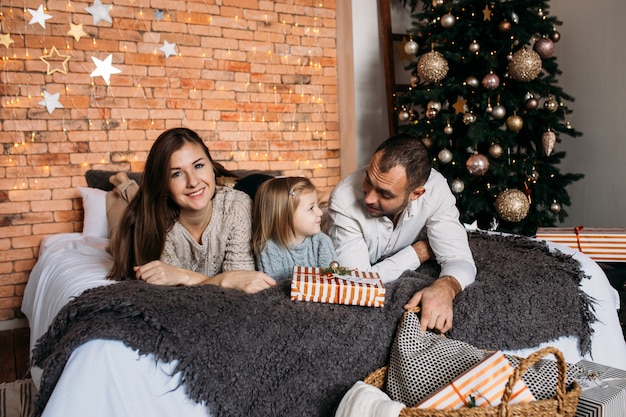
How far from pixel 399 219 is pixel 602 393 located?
1.05 metres

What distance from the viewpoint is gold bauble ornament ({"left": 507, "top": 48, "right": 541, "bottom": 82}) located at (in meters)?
3.09

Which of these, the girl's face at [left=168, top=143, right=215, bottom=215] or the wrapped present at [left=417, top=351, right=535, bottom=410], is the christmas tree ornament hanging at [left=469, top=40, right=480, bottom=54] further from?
the wrapped present at [left=417, top=351, right=535, bottom=410]

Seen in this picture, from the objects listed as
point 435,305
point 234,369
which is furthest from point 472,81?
point 234,369

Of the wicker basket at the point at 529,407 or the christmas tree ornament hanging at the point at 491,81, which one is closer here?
the wicker basket at the point at 529,407

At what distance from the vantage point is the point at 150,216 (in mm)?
1962

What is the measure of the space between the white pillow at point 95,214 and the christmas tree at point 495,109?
1.92 meters

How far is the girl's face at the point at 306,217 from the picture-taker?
200 centimetres

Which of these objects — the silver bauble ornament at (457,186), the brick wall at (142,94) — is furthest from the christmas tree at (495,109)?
the brick wall at (142,94)

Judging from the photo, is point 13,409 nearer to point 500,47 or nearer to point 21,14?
point 21,14

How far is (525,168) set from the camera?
3211 mm

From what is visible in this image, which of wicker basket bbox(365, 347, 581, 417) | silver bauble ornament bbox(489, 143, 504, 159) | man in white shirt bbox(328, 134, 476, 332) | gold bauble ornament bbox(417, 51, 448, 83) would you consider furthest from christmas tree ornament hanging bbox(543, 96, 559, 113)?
wicker basket bbox(365, 347, 581, 417)

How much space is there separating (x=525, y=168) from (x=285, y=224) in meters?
1.86

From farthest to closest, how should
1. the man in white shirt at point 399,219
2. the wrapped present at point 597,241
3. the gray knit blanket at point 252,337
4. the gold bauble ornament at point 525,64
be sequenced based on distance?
the gold bauble ornament at point 525,64 < the wrapped present at point 597,241 < the man in white shirt at point 399,219 < the gray knit blanket at point 252,337

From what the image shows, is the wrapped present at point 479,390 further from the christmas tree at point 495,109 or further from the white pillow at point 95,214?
the white pillow at point 95,214
